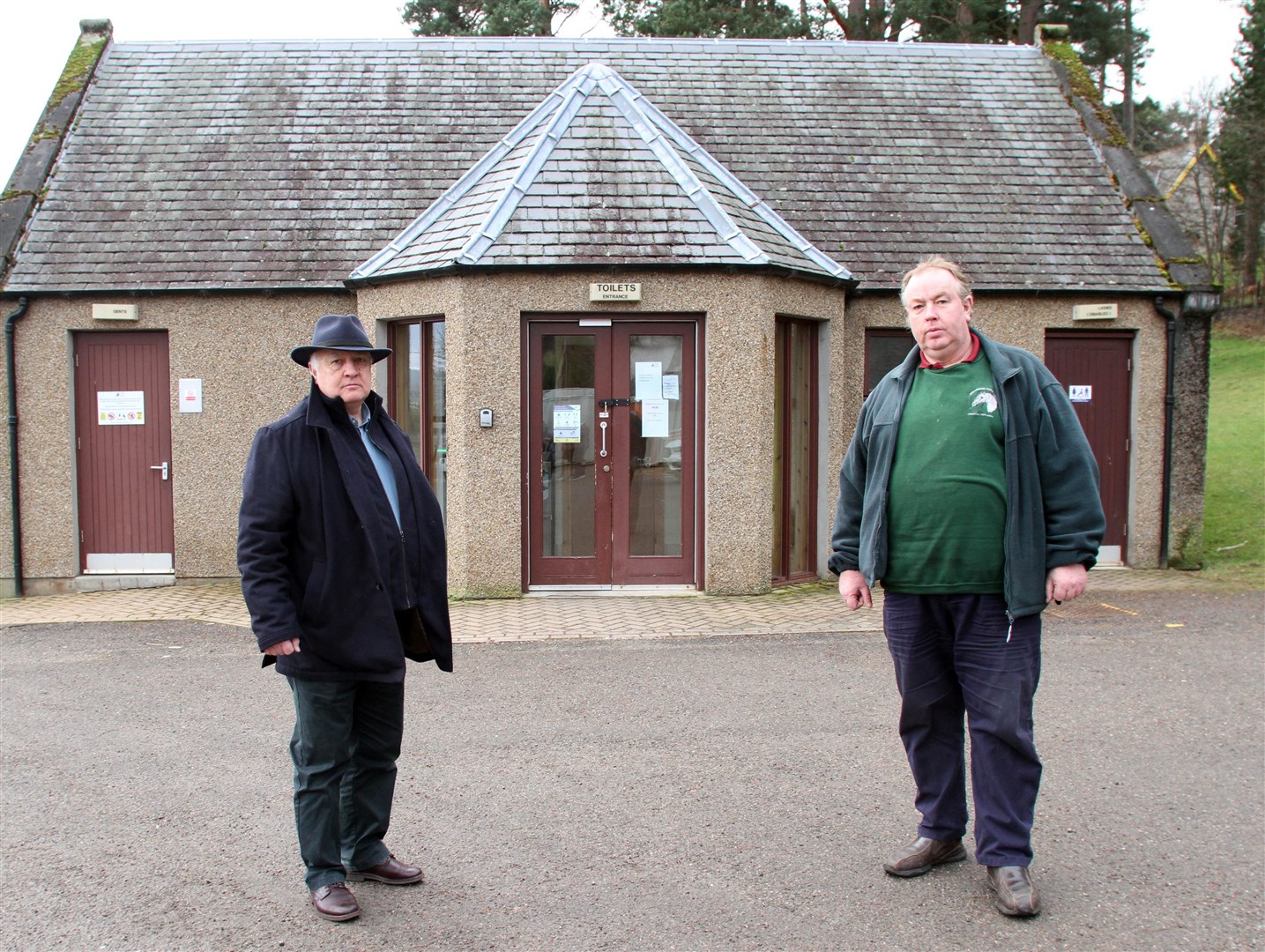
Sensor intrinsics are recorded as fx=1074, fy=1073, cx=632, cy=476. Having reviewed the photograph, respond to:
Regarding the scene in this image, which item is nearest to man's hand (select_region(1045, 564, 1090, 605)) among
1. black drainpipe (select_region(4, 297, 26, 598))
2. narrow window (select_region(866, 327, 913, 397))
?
narrow window (select_region(866, 327, 913, 397))

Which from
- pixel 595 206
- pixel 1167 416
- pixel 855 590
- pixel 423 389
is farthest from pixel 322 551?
pixel 1167 416

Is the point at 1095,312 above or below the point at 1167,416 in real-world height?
above

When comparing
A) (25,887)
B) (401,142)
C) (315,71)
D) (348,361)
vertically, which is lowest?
(25,887)

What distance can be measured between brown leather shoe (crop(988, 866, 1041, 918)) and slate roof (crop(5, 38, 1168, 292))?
7.60 m

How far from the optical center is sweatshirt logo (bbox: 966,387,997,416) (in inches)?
153

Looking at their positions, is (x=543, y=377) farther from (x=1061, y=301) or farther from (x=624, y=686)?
(x=1061, y=301)

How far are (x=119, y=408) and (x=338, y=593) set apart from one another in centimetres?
896

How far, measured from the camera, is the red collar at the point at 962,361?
4.03m

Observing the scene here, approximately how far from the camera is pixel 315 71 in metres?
13.8

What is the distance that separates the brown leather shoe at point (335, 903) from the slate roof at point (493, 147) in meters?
7.43

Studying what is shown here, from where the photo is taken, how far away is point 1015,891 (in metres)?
3.70

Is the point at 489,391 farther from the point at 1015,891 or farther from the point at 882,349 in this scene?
the point at 1015,891

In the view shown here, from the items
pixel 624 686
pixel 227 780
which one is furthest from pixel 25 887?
pixel 624 686

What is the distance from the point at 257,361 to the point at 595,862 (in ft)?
28.4
